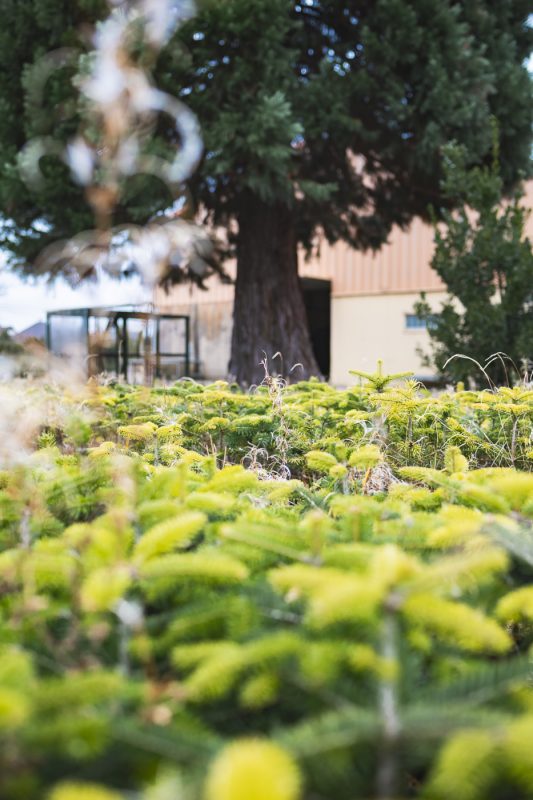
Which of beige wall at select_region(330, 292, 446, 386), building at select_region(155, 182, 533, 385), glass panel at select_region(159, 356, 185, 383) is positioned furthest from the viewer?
beige wall at select_region(330, 292, 446, 386)

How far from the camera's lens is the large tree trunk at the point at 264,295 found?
12.0 metres

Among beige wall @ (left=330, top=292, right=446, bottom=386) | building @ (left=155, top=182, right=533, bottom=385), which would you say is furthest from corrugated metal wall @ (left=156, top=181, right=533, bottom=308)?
beige wall @ (left=330, top=292, right=446, bottom=386)

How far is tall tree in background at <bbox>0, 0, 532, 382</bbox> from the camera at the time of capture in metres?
9.67

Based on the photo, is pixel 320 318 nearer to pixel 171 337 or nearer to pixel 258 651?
pixel 171 337

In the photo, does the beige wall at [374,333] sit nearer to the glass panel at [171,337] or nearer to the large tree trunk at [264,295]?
the glass panel at [171,337]

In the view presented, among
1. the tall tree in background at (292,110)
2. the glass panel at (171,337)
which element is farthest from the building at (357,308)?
the tall tree in background at (292,110)

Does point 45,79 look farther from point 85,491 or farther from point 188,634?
point 188,634

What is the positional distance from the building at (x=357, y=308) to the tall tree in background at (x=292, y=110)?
8.48m

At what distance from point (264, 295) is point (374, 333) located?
1135 centimetres

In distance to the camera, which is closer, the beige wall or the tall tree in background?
the tall tree in background

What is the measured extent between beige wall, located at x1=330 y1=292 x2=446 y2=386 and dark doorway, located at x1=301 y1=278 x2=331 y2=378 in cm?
87

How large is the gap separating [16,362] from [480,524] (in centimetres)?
246

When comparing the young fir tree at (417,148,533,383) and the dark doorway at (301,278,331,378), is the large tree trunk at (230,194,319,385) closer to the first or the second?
the young fir tree at (417,148,533,383)

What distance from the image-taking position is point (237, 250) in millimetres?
12555
